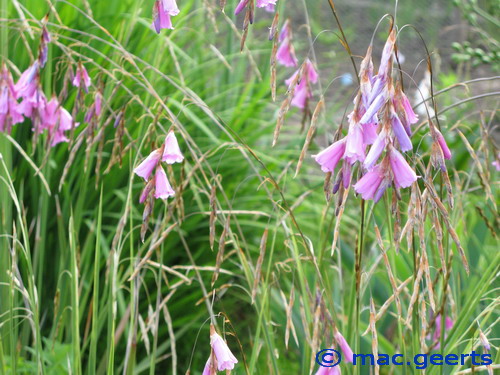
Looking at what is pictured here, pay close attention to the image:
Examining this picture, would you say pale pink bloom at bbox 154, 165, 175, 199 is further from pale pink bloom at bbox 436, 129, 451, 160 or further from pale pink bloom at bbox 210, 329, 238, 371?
pale pink bloom at bbox 436, 129, 451, 160

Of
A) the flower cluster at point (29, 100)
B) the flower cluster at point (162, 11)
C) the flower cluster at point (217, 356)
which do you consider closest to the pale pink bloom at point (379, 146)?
the flower cluster at point (217, 356)

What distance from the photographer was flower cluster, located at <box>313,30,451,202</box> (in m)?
0.96

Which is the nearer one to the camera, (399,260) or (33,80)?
(33,80)

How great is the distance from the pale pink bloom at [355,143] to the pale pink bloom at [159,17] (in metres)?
0.43

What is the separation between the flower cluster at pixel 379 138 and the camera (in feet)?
3.15

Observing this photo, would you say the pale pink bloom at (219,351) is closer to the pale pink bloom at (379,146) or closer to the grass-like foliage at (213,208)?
the grass-like foliage at (213,208)

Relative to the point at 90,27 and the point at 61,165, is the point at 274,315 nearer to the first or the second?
the point at 61,165

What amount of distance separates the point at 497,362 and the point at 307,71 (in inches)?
30.3

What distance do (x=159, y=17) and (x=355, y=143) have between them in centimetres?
48

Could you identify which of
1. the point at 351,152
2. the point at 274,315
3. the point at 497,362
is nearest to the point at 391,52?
the point at 351,152

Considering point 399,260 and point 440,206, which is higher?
point 440,206

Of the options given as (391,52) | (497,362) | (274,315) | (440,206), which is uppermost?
(391,52)

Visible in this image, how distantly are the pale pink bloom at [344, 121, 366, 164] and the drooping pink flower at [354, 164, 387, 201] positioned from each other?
0.12ft

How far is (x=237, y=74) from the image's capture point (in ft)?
10.1
